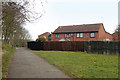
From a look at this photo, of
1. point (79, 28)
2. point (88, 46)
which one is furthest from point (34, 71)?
point (79, 28)

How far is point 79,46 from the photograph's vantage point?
26.9m

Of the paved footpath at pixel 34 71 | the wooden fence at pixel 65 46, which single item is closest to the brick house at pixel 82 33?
the wooden fence at pixel 65 46

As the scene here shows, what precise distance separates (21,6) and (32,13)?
895 millimetres

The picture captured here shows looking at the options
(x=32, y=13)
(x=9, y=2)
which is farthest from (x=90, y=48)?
(x=9, y=2)

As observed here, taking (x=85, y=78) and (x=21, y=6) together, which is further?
(x=21, y=6)

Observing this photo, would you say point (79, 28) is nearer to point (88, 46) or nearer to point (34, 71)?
point (88, 46)

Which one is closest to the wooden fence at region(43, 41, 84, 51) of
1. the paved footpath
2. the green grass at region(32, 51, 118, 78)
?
the green grass at region(32, 51, 118, 78)

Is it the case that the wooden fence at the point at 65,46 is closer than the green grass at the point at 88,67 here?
No

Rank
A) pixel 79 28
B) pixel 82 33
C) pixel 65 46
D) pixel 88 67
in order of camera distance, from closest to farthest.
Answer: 1. pixel 88 67
2. pixel 65 46
3. pixel 82 33
4. pixel 79 28

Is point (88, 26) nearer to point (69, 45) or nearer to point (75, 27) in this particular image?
point (75, 27)

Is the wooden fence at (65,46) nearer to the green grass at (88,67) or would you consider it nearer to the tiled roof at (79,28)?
the tiled roof at (79,28)

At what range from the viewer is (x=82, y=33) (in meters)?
37.5

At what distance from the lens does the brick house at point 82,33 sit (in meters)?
35.5

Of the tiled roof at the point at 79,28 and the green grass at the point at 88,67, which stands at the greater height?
the tiled roof at the point at 79,28
